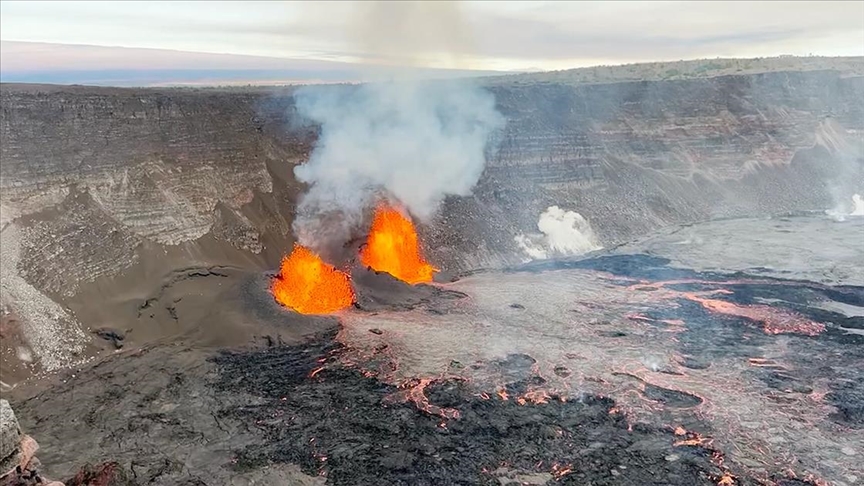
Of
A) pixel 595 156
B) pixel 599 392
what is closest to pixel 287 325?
pixel 599 392

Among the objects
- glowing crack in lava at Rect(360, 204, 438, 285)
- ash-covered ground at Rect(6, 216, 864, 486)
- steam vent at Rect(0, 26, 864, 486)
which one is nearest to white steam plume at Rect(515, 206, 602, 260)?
steam vent at Rect(0, 26, 864, 486)

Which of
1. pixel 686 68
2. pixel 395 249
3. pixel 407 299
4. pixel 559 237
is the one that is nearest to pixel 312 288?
pixel 407 299

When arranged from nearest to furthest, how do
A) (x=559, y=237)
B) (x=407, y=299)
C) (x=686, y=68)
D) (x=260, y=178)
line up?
(x=407, y=299)
(x=260, y=178)
(x=559, y=237)
(x=686, y=68)

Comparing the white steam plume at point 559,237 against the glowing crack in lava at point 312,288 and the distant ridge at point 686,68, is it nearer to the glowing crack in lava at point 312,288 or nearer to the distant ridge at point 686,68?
the glowing crack in lava at point 312,288

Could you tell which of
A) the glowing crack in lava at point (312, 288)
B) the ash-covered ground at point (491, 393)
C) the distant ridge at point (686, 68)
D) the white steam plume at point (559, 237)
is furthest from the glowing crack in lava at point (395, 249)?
the distant ridge at point (686, 68)

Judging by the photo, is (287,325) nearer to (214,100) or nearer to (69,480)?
(69,480)

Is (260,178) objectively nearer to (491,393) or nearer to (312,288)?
(312,288)
